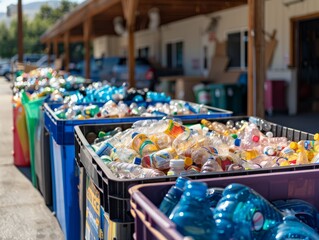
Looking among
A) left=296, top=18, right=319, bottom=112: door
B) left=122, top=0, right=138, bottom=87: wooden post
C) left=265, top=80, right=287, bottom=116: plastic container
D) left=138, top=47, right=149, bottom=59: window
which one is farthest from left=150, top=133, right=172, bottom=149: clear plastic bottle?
left=138, top=47, right=149, bottom=59: window

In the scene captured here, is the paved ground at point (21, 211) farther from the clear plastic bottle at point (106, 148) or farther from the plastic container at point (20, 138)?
the clear plastic bottle at point (106, 148)

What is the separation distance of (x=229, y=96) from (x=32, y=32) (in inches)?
2304

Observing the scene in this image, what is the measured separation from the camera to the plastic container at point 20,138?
773 cm

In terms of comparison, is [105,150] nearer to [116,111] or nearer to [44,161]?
[116,111]

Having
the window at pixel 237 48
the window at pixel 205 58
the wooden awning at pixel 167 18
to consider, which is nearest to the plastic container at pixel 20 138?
the wooden awning at pixel 167 18

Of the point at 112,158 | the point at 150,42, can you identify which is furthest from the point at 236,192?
the point at 150,42

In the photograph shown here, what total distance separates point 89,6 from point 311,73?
7.36 metres

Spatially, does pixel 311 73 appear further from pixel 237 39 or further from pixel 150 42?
pixel 150 42

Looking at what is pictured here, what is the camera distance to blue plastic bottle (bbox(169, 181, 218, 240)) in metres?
1.96

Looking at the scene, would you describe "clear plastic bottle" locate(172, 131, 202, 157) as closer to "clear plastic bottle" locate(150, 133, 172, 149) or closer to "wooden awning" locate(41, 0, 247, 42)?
"clear plastic bottle" locate(150, 133, 172, 149)

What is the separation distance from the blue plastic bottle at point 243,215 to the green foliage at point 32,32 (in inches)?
2477

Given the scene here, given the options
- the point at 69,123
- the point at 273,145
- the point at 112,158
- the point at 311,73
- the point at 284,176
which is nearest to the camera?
the point at 284,176

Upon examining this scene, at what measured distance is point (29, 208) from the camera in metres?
5.95

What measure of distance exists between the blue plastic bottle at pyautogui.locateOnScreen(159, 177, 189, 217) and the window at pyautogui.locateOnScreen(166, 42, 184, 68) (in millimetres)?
18356
